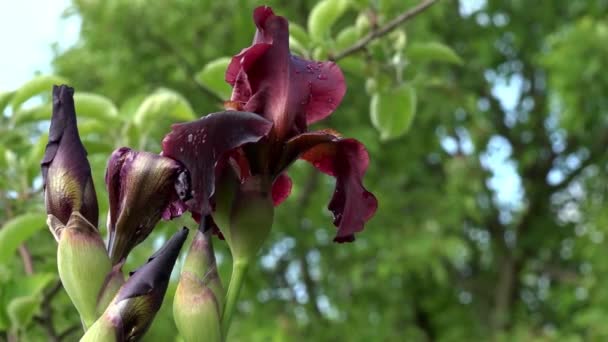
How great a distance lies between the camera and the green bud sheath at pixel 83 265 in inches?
29.6

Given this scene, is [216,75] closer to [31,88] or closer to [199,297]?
[31,88]

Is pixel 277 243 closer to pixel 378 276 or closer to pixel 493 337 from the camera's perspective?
pixel 378 276

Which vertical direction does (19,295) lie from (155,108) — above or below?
below

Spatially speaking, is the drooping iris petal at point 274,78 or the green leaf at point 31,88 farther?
the green leaf at point 31,88

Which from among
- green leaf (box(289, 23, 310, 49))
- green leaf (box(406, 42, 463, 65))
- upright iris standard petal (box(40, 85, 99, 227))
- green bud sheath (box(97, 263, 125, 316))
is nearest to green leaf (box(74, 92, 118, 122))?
green leaf (box(289, 23, 310, 49))

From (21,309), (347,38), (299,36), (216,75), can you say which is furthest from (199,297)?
(347,38)

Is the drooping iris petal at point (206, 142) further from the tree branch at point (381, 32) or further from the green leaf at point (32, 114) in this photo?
the green leaf at point (32, 114)

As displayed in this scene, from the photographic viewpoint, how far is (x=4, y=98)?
66.3 inches

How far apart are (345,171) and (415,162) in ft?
20.7

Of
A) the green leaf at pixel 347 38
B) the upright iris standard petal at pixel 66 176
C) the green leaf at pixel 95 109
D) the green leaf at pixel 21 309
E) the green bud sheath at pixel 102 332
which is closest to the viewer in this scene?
the green bud sheath at pixel 102 332

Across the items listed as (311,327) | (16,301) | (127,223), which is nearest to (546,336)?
(311,327)

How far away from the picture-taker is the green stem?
2.45 feet

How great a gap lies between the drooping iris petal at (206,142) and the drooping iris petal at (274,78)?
5 cm

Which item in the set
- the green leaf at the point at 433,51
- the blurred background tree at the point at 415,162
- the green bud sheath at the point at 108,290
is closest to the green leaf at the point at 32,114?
the blurred background tree at the point at 415,162
